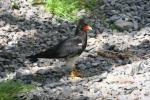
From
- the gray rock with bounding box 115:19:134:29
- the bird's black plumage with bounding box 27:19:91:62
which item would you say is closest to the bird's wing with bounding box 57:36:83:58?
the bird's black plumage with bounding box 27:19:91:62

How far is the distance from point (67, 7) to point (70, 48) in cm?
414

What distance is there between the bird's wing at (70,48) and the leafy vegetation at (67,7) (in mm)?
3618

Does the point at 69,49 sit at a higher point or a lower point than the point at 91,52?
higher

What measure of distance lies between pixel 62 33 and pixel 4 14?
6.17 feet

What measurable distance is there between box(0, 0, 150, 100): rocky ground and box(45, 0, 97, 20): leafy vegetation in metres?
0.22

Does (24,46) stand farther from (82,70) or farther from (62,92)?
(62,92)

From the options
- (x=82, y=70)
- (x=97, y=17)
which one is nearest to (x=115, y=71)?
(x=82, y=70)

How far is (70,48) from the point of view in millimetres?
11781

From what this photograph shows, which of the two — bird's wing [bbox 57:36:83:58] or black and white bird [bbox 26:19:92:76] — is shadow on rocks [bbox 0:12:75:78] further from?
bird's wing [bbox 57:36:83:58]

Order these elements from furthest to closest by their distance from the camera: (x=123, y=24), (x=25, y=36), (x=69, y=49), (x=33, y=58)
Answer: (x=123, y=24) → (x=25, y=36) → (x=33, y=58) → (x=69, y=49)

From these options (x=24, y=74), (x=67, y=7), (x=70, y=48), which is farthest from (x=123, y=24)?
(x=24, y=74)

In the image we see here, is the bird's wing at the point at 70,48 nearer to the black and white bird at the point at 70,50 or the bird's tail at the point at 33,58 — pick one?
the black and white bird at the point at 70,50

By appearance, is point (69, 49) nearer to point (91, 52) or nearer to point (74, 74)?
point (74, 74)

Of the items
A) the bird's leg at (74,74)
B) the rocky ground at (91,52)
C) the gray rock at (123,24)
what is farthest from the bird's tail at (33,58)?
the gray rock at (123,24)
